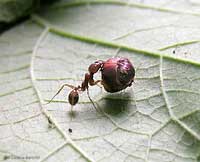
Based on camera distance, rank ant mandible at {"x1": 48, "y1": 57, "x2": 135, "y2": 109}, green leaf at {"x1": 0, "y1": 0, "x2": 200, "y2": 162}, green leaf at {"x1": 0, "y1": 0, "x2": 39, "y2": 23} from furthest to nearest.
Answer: green leaf at {"x1": 0, "y1": 0, "x2": 39, "y2": 23} < ant mandible at {"x1": 48, "y1": 57, "x2": 135, "y2": 109} < green leaf at {"x1": 0, "y1": 0, "x2": 200, "y2": 162}

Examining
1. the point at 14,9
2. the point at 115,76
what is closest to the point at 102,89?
the point at 115,76

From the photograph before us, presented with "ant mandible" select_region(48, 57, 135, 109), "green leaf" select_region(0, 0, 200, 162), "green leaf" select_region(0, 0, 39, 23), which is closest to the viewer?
"green leaf" select_region(0, 0, 200, 162)

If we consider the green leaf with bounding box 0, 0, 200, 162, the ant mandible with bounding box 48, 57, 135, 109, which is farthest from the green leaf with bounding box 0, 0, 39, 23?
the ant mandible with bounding box 48, 57, 135, 109

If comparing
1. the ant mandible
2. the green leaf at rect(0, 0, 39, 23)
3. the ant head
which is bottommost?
the ant head

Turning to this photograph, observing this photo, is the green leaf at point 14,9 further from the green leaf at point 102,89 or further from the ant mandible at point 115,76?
the ant mandible at point 115,76

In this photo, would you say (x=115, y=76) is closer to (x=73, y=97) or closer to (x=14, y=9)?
(x=73, y=97)

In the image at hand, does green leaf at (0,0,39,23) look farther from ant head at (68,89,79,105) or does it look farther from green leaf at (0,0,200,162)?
ant head at (68,89,79,105)

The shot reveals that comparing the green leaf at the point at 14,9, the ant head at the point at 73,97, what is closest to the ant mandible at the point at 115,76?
the ant head at the point at 73,97

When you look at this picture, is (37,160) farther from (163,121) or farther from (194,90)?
(194,90)
